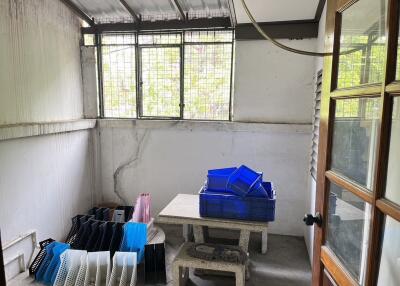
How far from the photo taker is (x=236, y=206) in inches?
78.2

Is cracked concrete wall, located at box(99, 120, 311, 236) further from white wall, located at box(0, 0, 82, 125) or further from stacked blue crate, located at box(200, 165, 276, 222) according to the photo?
stacked blue crate, located at box(200, 165, 276, 222)

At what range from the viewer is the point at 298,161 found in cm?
303

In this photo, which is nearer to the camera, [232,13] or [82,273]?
[82,273]

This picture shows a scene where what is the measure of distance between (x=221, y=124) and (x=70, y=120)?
5.29 feet

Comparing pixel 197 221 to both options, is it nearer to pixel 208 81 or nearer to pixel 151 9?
pixel 208 81

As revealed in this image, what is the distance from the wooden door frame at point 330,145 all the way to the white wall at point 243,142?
5.74ft

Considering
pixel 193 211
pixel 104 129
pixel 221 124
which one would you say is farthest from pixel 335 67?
pixel 104 129

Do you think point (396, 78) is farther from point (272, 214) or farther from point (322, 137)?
point (272, 214)

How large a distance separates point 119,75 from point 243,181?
212 cm

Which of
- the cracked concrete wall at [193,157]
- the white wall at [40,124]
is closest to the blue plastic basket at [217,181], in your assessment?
the cracked concrete wall at [193,157]

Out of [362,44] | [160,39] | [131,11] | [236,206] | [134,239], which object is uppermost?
[131,11]

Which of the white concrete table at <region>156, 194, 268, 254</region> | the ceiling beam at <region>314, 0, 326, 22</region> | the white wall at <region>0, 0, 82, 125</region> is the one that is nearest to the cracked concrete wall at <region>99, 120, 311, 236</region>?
the white wall at <region>0, 0, 82, 125</region>

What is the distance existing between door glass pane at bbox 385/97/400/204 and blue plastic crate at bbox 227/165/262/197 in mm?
1177

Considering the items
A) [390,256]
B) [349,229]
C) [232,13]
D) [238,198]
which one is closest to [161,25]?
[232,13]
